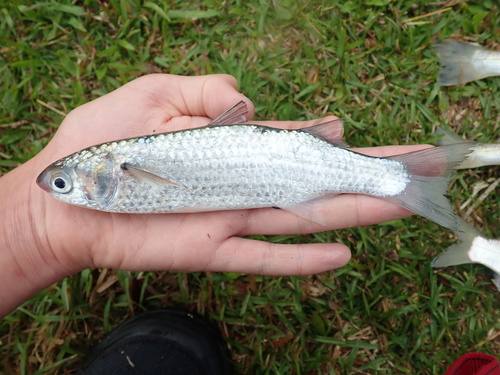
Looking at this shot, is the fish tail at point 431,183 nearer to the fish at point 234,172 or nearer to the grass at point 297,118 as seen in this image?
the fish at point 234,172

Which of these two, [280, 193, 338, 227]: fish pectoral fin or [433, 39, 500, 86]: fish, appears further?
[433, 39, 500, 86]: fish

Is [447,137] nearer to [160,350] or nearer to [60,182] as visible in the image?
[160,350]

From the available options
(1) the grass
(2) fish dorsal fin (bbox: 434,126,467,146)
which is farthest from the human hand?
(2) fish dorsal fin (bbox: 434,126,467,146)

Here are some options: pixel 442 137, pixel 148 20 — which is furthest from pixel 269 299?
pixel 148 20

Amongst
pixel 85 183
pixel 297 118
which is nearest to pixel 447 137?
pixel 297 118

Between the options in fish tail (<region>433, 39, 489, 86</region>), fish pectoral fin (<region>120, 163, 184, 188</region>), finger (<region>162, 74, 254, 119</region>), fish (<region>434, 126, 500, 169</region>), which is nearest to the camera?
fish pectoral fin (<region>120, 163, 184, 188</region>)

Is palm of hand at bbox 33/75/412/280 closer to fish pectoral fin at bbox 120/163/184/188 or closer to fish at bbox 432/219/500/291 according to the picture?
fish pectoral fin at bbox 120/163/184/188
